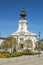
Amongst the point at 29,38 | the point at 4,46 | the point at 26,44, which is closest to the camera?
the point at 4,46

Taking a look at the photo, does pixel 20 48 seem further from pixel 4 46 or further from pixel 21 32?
pixel 4 46

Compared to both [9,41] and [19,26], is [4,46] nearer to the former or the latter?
[9,41]

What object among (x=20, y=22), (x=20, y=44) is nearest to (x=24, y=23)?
(x=20, y=22)

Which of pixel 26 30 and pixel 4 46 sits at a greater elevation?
pixel 26 30

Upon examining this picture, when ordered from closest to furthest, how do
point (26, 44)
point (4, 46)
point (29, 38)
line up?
point (4, 46) < point (26, 44) < point (29, 38)

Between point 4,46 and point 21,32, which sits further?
point 21,32

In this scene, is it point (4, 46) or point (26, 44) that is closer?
point (4, 46)

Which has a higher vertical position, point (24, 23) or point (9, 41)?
point (24, 23)

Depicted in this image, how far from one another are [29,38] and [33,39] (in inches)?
127

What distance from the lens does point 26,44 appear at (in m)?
111

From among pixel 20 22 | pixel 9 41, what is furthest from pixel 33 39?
pixel 9 41

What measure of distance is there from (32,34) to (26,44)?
11931 millimetres

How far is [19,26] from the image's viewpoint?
12431 centimetres

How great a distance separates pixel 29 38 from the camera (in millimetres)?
119125
